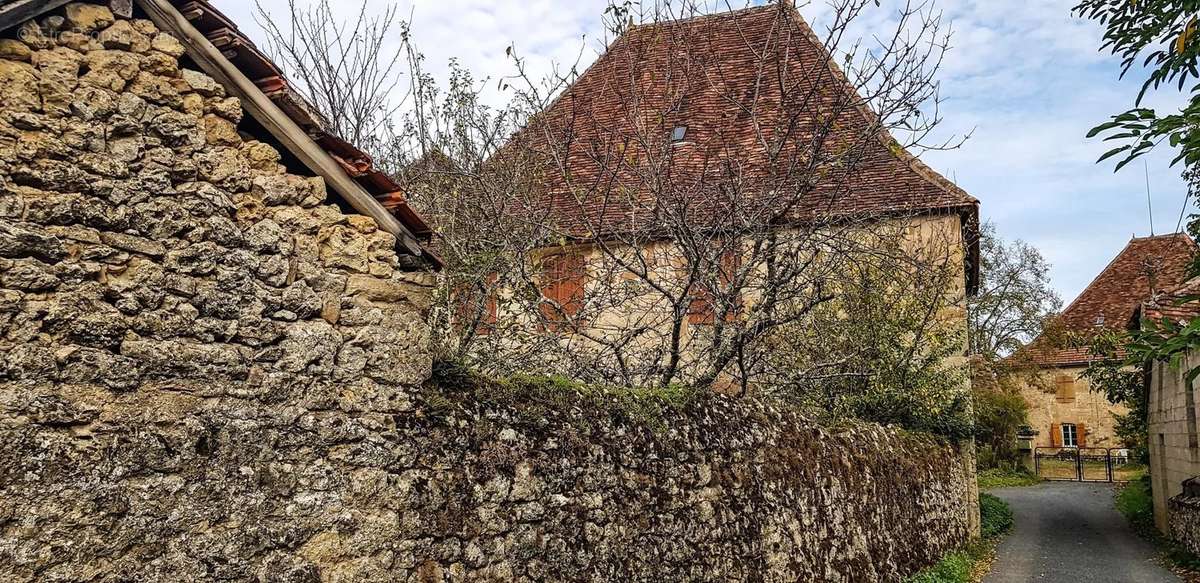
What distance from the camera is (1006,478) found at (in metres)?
30.6

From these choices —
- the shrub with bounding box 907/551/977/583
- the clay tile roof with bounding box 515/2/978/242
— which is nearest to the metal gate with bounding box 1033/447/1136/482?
the clay tile roof with bounding box 515/2/978/242

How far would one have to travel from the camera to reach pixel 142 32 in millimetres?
4102

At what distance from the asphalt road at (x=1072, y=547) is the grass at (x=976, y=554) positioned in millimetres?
207

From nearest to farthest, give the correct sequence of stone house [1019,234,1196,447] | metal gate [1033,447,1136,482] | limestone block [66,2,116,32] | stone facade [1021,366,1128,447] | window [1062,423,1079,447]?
limestone block [66,2,116,32]
metal gate [1033,447,1136,482]
stone house [1019,234,1196,447]
stone facade [1021,366,1128,447]
window [1062,423,1079,447]

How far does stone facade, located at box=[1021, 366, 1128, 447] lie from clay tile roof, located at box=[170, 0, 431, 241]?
120ft

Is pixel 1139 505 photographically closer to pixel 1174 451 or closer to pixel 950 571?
pixel 1174 451

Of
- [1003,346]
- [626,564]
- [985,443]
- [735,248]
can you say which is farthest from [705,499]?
[985,443]

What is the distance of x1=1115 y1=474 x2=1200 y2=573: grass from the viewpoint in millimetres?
13804

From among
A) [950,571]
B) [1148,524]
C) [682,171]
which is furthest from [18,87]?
[1148,524]

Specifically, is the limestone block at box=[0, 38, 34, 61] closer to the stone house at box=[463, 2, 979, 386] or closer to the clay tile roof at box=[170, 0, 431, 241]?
the clay tile roof at box=[170, 0, 431, 241]

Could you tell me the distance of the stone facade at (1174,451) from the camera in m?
14.7

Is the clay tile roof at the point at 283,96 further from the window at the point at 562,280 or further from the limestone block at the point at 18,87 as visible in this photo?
the window at the point at 562,280

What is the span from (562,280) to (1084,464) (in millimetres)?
31711

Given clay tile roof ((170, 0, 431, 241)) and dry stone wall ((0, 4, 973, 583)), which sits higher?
clay tile roof ((170, 0, 431, 241))
